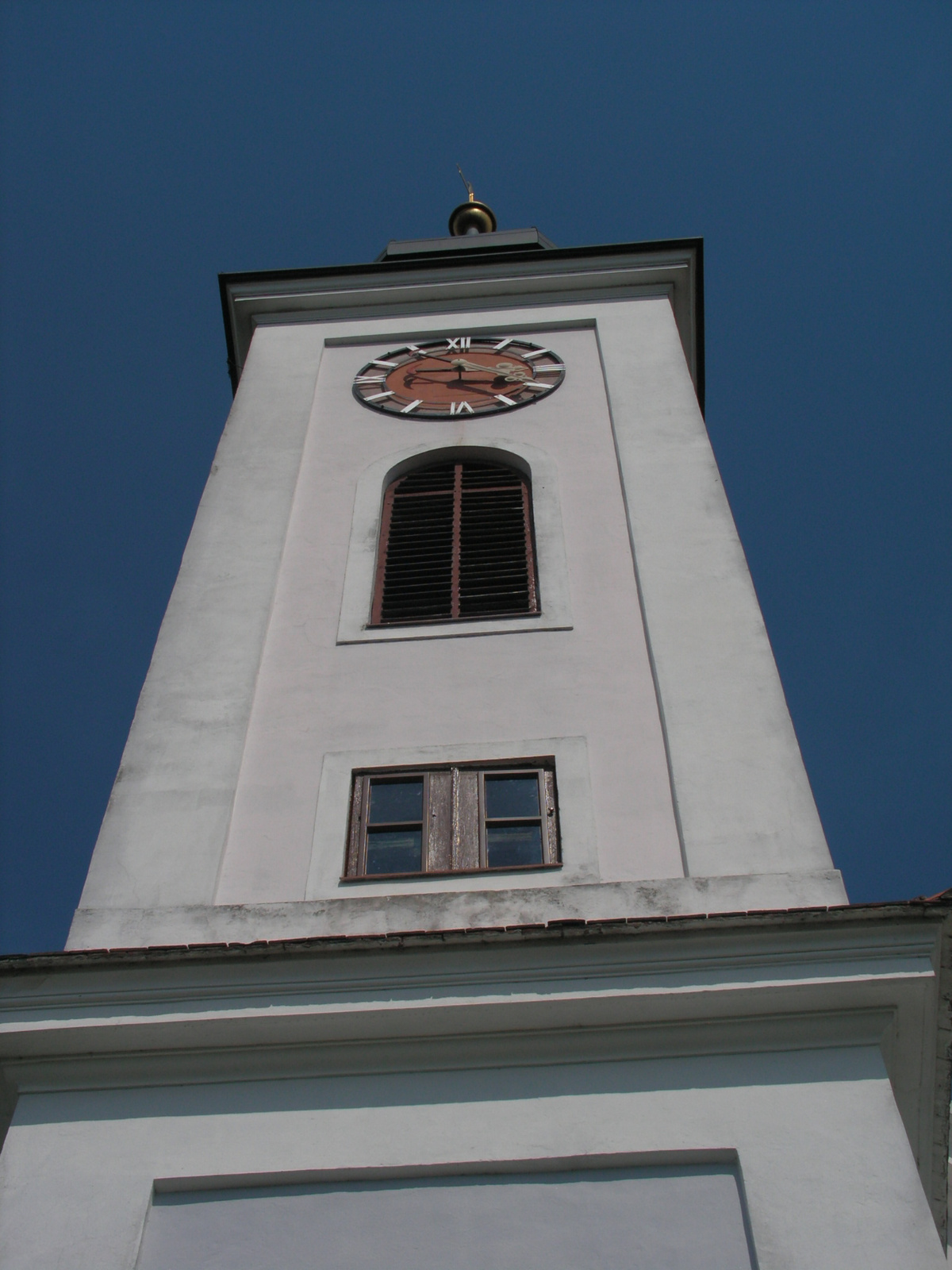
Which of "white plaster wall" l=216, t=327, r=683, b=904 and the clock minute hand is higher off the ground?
the clock minute hand

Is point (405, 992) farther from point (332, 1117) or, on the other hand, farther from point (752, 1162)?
point (752, 1162)

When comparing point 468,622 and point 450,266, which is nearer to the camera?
point 468,622

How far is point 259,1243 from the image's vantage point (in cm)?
729

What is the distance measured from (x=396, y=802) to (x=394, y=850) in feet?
1.52

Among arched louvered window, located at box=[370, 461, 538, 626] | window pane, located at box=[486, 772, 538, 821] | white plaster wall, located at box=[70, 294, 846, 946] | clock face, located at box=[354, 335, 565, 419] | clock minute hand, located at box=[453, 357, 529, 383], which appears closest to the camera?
white plaster wall, located at box=[70, 294, 846, 946]

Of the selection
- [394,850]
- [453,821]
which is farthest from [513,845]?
[394,850]

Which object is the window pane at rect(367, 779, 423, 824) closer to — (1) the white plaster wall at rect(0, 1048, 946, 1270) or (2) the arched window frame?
(2) the arched window frame

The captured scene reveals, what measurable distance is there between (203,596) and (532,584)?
264 centimetres

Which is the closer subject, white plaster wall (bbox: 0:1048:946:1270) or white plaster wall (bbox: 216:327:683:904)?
white plaster wall (bbox: 0:1048:946:1270)

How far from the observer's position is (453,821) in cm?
1013

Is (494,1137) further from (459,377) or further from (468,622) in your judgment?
(459,377)

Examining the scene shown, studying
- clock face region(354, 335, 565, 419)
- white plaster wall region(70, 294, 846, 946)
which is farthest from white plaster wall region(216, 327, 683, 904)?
clock face region(354, 335, 565, 419)

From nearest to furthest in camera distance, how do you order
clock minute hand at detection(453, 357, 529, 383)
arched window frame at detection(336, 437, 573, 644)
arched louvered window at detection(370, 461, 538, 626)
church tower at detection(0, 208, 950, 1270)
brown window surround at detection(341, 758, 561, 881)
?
church tower at detection(0, 208, 950, 1270) → brown window surround at detection(341, 758, 561, 881) → arched window frame at detection(336, 437, 573, 644) → arched louvered window at detection(370, 461, 538, 626) → clock minute hand at detection(453, 357, 529, 383)

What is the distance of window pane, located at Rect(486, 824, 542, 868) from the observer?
9.86 m
